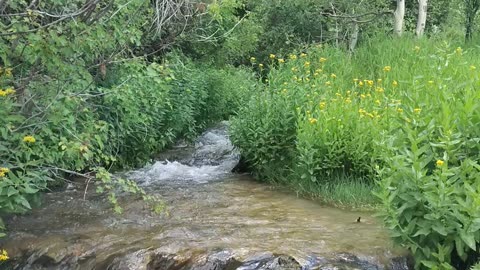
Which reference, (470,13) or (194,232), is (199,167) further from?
(470,13)

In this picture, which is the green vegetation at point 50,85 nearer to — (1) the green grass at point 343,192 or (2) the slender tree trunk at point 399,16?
(1) the green grass at point 343,192

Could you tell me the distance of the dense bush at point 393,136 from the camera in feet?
12.4

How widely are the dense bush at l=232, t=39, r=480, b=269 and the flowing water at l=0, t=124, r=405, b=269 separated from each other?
44cm

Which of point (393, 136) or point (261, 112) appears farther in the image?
point (261, 112)

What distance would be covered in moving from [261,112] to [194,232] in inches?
98.5

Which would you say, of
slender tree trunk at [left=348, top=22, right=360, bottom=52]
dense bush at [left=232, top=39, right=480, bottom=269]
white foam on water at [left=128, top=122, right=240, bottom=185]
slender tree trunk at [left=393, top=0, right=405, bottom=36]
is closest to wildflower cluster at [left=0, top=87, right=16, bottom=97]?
dense bush at [left=232, top=39, right=480, bottom=269]

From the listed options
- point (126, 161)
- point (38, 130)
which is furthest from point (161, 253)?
point (126, 161)

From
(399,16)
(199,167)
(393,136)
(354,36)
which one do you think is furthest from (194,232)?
(354,36)

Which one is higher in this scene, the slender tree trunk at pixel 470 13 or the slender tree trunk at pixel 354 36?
the slender tree trunk at pixel 470 13

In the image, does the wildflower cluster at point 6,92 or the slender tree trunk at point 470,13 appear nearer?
the wildflower cluster at point 6,92

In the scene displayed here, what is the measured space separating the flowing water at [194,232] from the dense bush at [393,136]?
1.46 feet

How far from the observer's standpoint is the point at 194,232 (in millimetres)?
5242

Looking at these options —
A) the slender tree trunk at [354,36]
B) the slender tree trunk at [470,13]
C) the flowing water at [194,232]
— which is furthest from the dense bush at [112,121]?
the slender tree trunk at [470,13]

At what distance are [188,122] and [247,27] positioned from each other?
13.5 ft
